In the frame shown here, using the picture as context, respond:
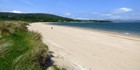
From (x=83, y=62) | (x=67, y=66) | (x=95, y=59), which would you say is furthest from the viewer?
(x=95, y=59)

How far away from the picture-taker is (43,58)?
300 inches

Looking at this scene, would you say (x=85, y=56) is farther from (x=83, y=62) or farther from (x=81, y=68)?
(x=81, y=68)

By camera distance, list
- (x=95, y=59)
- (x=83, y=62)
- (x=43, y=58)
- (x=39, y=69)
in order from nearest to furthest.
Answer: (x=39, y=69) < (x=43, y=58) < (x=83, y=62) < (x=95, y=59)

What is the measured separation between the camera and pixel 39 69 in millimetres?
6570

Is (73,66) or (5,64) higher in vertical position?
(5,64)

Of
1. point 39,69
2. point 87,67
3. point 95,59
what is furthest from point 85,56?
point 39,69

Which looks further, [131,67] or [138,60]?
[138,60]

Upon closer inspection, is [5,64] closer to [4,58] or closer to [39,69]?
[4,58]

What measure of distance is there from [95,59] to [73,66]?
5.86 ft

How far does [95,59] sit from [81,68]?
5.98 feet

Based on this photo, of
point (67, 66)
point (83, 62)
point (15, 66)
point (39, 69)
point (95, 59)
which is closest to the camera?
point (15, 66)

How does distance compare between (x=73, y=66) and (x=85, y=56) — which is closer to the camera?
(x=73, y=66)

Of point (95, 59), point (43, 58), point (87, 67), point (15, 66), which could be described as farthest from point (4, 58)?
point (95, 59)

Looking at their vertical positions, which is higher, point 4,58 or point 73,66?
point 4,58
